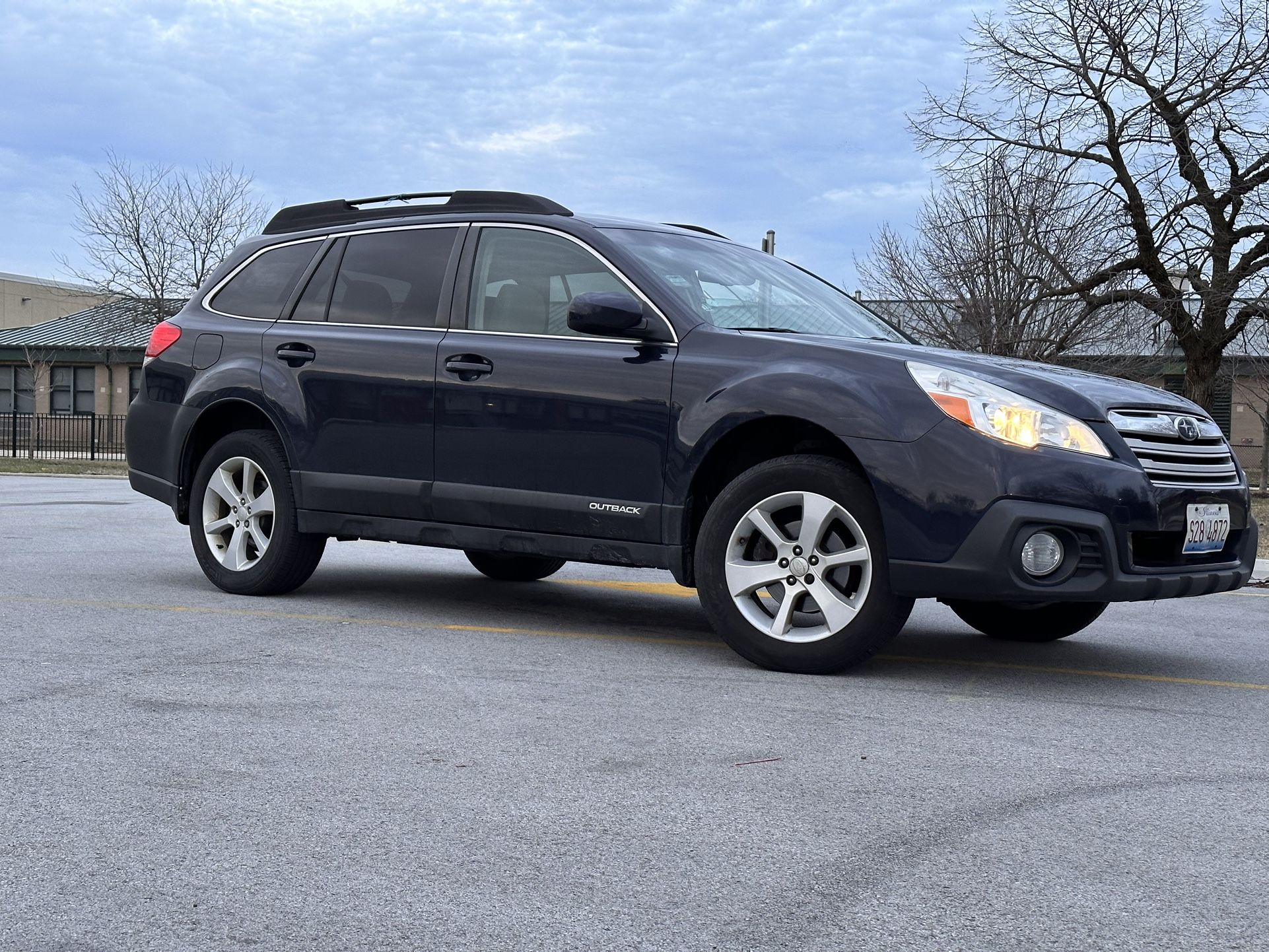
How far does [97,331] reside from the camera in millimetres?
45781

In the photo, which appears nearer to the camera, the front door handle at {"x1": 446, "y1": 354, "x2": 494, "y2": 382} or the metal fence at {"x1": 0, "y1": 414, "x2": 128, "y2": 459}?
the front door handle at {"x1": 446, "y1": 354, "x2": 494, "y2": 382}

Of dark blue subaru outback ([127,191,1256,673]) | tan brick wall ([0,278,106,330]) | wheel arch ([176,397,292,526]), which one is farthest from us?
tan brick wall ([0,278,106,330])

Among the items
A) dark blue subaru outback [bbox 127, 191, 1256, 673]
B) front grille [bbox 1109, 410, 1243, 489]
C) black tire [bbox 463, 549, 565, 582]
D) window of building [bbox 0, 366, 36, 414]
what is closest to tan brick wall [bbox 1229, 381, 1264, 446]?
window of building [bbox 0, 366, 36, 414]

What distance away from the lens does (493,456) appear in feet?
20.9

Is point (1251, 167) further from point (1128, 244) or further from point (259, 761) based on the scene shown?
point (259, 761)

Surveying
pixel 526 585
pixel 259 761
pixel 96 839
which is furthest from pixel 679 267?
pixel 96 839

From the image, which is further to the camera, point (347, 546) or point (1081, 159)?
point (1081, 159)

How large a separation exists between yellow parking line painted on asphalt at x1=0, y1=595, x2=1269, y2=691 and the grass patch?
18911 millimetres

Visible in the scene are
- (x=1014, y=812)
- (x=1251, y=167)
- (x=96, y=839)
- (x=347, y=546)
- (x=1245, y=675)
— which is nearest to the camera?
(x=96, y=839)

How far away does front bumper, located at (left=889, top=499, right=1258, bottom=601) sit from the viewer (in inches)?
202

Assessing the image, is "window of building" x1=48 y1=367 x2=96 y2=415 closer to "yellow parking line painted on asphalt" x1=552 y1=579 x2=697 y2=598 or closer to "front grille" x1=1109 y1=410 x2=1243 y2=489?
"yellow parking line painted on asphalt" x1=552 y1=579 x2=697 y2=598

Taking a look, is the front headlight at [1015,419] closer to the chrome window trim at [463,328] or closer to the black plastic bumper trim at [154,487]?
the chrome window trim at [463,328]

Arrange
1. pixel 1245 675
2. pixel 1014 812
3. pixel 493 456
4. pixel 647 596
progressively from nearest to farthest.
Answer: pixel 1014 812 < pixel 1245 675 < pixel 493 456 < pixel 647 596

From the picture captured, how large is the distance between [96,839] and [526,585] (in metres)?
5.19
